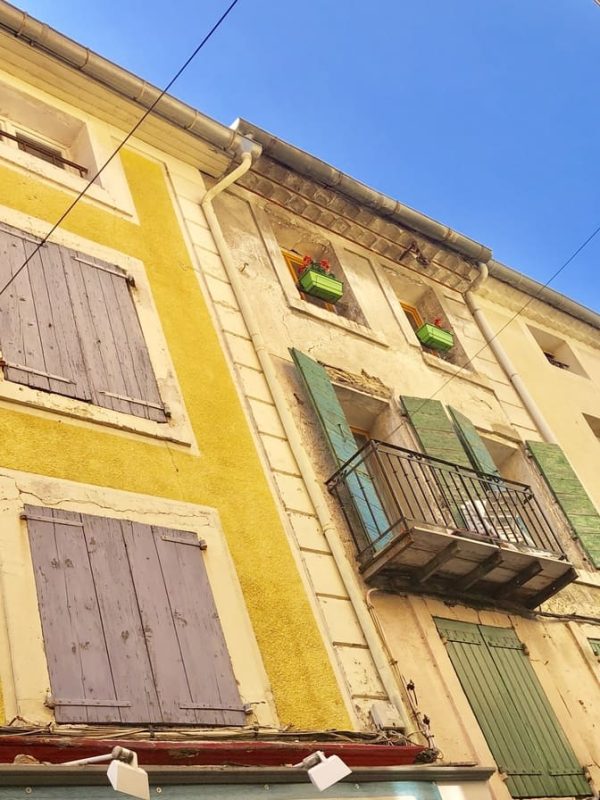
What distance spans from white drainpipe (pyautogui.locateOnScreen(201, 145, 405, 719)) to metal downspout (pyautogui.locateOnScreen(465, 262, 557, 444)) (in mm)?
4437

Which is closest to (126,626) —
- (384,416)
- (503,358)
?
(384,416)

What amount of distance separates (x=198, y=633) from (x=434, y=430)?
4566 millimetres

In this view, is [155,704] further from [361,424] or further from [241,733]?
[361,424]

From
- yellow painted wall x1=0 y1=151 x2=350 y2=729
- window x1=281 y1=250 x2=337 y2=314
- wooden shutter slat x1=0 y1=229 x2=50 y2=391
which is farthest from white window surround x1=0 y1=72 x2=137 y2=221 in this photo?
window x1=281 y1=250 x2=337 y2=314

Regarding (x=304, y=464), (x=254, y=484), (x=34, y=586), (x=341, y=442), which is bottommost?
(x=34, y=586)

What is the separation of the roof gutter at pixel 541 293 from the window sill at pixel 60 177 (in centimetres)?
660

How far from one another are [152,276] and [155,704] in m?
4.33

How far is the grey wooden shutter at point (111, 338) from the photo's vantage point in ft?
22.1

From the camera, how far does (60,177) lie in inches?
333

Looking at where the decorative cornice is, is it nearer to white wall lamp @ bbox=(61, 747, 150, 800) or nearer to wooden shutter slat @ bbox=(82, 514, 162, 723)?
wooden shutter slat @ bbox=(82, 514, 162, 723)

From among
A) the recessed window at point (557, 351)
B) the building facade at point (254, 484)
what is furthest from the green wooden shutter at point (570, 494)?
the recessed window at point (557, 351)

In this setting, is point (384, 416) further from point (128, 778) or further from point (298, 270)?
point (128, 778)

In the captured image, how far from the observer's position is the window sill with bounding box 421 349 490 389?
10.9 m

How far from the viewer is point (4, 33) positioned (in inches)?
354
